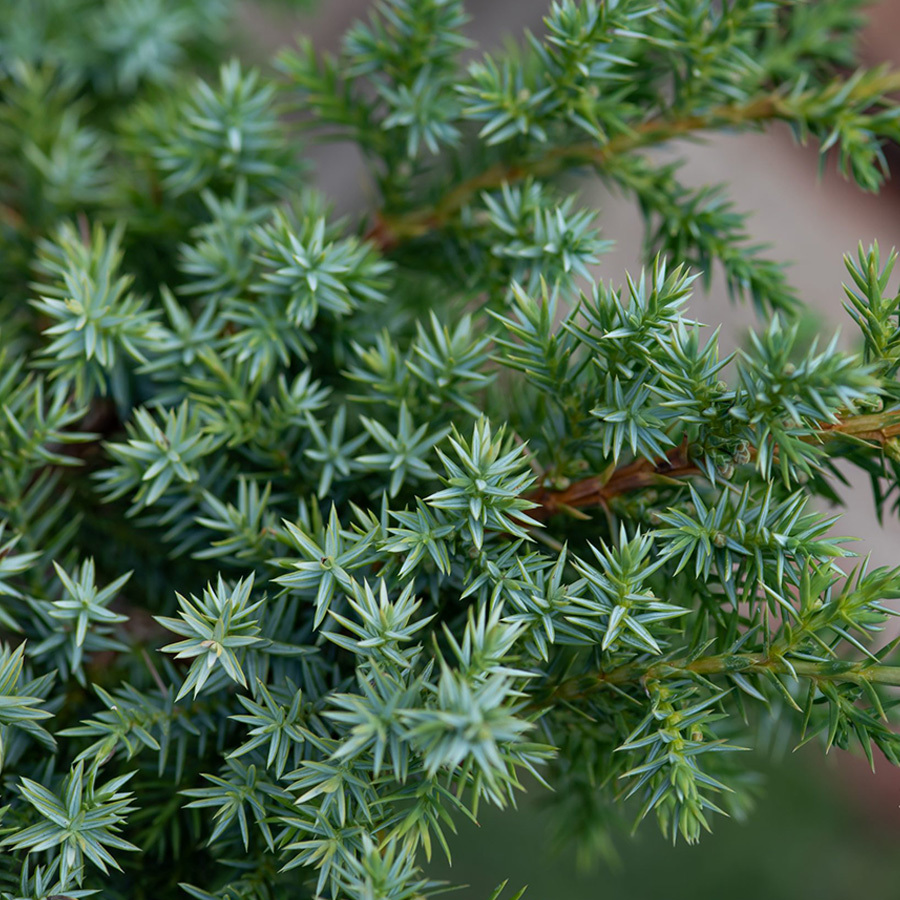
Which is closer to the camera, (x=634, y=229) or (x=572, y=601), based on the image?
(x=572, y=601)

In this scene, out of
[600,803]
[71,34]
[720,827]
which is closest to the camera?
[600,803]

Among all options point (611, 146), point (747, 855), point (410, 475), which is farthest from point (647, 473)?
point (747, 855)

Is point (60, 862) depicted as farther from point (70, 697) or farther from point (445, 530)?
point (445, 530)

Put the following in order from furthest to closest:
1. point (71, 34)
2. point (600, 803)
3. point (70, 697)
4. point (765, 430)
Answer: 1. point (71, 34)
2. point (600, 803)
3. point (70, 697)
4. point (765, 430)

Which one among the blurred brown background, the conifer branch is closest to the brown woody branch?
the conifer branch

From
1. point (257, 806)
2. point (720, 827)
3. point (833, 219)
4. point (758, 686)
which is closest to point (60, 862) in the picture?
point (257, 806)

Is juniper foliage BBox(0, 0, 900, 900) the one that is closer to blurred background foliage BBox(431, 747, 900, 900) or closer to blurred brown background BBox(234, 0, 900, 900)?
blurred brown background BBox(234, 0, 900, 900)
